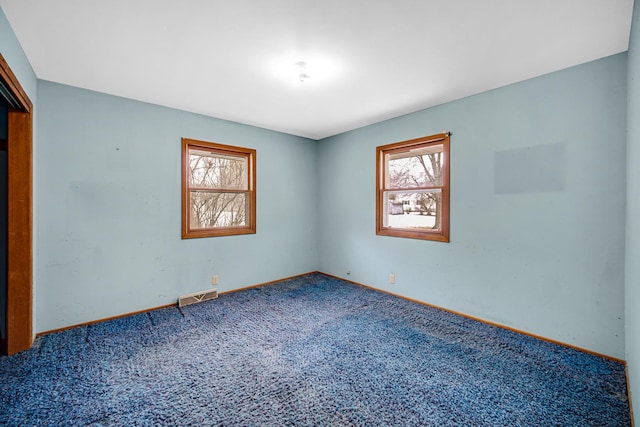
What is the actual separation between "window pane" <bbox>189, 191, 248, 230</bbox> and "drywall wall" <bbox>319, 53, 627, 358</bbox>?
2.43 m

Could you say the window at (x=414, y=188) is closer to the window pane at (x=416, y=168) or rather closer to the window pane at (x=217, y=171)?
the window pane at (x=416, y=168)

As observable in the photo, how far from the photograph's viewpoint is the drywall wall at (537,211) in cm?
228

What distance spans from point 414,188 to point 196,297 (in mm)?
3176

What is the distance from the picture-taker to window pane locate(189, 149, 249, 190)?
3787 millimetres

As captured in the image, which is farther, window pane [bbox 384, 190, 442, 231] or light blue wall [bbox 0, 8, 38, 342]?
window pane [bbox 384, 190, 442, 231]

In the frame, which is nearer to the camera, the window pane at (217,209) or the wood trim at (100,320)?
the wood trim at (100,320)

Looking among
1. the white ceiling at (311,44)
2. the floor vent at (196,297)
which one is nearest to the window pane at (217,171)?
the white ceiling at (311,44)

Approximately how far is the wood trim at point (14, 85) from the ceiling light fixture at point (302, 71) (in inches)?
76.8

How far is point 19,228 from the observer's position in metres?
2.33

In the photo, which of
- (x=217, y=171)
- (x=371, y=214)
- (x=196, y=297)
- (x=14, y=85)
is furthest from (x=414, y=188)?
(x=14, y=85)

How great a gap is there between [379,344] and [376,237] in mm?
1808

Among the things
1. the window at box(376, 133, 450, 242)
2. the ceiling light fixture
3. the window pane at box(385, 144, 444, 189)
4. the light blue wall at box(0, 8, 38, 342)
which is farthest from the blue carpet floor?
the ceiling light fixture

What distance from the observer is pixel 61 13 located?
5.83 feet

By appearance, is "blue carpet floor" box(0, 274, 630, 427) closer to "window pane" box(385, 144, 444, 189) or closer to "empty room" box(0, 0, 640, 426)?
"empty room" box(0, 0, 640, 426)
